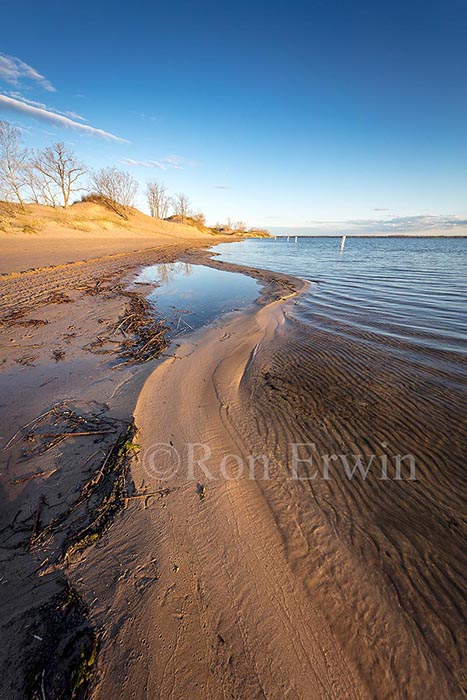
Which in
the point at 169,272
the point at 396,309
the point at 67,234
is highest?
the point at 67,234

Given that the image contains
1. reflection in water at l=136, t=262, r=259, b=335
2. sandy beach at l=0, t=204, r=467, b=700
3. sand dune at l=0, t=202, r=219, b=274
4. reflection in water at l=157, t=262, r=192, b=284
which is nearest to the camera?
sandy beach at l=0, t=204, r=467, b=700

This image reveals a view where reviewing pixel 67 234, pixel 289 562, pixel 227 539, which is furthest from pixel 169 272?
pixel 67 234

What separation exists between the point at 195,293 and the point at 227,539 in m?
10.9

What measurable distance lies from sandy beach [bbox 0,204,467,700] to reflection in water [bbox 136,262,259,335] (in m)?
4.09

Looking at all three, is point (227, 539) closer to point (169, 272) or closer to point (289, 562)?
point (289, 562)

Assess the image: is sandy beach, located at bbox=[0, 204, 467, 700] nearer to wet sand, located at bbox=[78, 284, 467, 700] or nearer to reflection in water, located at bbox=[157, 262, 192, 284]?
wet sand, located at bbox=[78, 284, 467, 700]

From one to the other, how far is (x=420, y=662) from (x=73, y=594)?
7.62 feet

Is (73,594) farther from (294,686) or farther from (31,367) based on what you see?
(31,367)

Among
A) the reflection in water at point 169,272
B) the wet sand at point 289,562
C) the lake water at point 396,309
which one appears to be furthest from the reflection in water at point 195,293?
the wet sand at point 289,562

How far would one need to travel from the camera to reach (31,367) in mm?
5094

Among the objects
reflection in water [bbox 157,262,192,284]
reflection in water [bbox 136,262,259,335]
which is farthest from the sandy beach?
reflection in water [bbox 157,262,192,284]

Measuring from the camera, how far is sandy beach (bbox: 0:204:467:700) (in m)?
1.59

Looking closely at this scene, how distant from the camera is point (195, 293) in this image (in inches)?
478

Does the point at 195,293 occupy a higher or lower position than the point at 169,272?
lower
